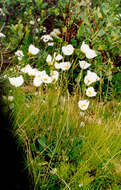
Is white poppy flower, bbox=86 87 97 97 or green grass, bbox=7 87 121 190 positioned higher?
white poppy flower, bbox=86 87 97 97

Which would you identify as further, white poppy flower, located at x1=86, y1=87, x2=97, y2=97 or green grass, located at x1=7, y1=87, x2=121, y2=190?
white poppy flower, located at x1=86, y1=87, x2=97, y2=97

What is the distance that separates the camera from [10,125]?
5.30ft

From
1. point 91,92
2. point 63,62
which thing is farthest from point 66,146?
point 63,62

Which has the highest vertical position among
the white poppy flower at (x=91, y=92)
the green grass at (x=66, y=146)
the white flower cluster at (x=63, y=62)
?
the white flower cluster at (x=63, y=62)

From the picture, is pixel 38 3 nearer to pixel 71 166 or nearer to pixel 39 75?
pixel 39 75

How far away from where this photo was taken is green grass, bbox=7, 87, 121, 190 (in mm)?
1496

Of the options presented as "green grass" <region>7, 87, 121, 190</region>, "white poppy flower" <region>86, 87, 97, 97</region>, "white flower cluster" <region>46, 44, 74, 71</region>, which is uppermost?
"white flower cluster" <region>46, 44, 74, 71</region>

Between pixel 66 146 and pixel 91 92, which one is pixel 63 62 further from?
pixel 66 146

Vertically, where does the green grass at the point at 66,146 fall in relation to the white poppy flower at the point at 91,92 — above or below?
below

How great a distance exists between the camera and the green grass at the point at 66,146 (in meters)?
1.50

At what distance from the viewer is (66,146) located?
1.67m

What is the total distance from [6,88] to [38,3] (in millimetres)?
1348

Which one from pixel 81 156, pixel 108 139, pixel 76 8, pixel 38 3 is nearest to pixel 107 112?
pixel 108 139

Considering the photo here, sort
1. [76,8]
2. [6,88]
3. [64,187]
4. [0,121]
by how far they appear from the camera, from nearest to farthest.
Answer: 1. [0,121]
2. [64,187]
3. [6,88]
4. [76,8]
